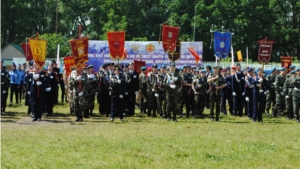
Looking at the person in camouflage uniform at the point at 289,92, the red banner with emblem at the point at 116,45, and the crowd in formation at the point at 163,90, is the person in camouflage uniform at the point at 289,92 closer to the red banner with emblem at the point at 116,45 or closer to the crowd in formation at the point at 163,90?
the crowd in formation at the point at 163,90

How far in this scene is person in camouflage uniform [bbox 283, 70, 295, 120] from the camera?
54.9ft

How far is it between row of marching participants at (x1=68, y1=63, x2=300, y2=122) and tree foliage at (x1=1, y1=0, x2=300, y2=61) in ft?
120

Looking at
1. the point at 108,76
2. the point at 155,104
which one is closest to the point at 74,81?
the point at 108,76

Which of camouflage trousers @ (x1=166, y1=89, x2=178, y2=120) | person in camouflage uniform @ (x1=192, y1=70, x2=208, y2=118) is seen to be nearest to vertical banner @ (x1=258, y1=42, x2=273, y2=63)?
person in camouflage uniform @ (x1=192, y1=70, x2=208, y2=118)

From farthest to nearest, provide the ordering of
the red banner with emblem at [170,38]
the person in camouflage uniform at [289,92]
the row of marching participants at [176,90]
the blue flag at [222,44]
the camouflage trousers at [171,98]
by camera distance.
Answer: the red banner with emblem at [170,38] < the blue flag at [222,44] < the person in camouflage uniform at [289,92] < the camouflage trousers at [171,98] < the row of marching participants at [176,90]

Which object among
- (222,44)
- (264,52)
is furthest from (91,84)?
(264,52)

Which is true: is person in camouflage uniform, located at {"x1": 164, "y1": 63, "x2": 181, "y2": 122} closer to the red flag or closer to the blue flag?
the blue flag

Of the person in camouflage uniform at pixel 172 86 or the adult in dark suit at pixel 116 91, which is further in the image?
the person in camouflage uniform at pixel 172 86

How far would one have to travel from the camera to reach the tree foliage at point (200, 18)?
182 ft

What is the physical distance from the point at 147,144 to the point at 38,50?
22.8 ft

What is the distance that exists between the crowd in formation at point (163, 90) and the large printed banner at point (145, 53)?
907 centimetres

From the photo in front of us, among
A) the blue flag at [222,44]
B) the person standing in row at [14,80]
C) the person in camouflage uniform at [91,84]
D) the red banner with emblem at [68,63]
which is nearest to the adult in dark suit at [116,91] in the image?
the person in camouflage uniform at [91,84]

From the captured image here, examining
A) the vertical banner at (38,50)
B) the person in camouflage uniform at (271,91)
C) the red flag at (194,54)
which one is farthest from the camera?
the red flag at (194,54)

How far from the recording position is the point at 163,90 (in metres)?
16.4
